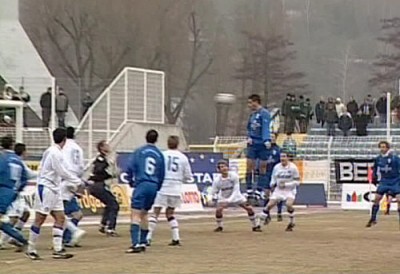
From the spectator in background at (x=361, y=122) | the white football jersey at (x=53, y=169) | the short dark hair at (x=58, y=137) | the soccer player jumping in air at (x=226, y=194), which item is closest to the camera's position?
the white football jersey at (x=53, y=169)

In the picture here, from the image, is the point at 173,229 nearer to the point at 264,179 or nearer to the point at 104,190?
the point at 104,190

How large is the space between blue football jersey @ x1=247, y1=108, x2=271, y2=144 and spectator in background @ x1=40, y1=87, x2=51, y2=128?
18148mm

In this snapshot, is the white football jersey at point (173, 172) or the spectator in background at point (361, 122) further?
the spectator in background at point (361, 122)

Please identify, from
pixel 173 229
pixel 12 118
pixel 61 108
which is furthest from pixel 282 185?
pixel 61 108

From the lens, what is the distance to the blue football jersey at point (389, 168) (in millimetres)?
25078

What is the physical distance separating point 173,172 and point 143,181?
188cm

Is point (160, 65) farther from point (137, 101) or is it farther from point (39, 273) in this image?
point (39, 273)

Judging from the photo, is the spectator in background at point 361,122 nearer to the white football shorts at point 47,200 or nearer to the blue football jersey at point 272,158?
the blue football jersey at point 272,158

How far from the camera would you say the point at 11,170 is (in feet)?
60.7

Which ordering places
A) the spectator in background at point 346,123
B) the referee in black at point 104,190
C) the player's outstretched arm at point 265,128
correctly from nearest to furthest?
1. the referee in black at point 104,190
2. the player's outstretched arm at point 265,128
3. the spectator in background at point 346,123

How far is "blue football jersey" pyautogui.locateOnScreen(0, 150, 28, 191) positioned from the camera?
1845 cm

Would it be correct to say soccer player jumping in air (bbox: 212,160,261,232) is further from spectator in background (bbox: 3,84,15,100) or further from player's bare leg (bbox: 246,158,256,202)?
spectator in background (bbox: 3,84,15,100)

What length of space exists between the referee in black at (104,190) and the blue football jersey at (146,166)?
4.89 meters

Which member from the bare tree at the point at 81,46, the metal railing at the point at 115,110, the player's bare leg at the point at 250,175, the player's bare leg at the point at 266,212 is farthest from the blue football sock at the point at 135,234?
the bare tree at the point at 81,46
